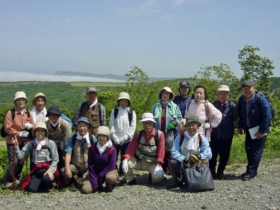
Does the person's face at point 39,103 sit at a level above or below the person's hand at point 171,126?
above

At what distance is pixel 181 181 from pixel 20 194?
3.00 meters

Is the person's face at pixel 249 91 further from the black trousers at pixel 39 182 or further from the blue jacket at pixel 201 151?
the black trousers at pixel 39 182

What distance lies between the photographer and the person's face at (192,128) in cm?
638

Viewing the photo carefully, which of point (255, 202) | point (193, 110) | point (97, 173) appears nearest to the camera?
point (255, 202)

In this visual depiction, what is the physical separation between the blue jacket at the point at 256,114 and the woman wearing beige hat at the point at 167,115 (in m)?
1.26

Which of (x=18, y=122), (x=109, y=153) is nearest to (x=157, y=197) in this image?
(x=109, y=153)

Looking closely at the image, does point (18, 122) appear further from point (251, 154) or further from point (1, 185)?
point (251, 154)

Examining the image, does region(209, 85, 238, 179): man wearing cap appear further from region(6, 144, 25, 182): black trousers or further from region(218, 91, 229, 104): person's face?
region(6, 144, 25, 182): black trousers

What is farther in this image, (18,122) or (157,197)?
(18,122)

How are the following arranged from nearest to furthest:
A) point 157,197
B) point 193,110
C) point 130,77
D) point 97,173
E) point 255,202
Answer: point 255,202 → point 157,197 → point 97,173 → point 193,110 → point 130,77

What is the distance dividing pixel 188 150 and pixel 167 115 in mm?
974

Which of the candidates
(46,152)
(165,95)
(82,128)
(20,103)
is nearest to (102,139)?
(82,128)

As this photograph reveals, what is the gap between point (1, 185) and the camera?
6.80 meters

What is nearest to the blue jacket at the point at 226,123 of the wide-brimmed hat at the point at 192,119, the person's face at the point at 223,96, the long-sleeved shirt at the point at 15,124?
the person's face at the point at 223,96
